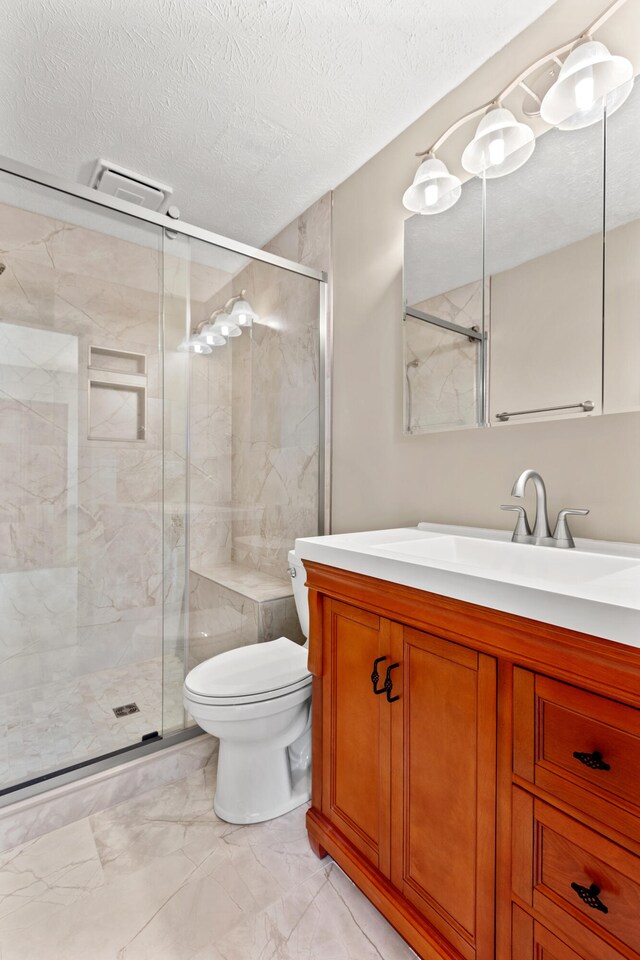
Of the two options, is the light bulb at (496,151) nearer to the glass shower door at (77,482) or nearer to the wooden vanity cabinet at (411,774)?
the glass shower door at (77,482)

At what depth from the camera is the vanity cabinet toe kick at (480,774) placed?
688 mm

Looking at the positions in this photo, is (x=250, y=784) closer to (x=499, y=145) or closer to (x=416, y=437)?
(x=416, y=437)

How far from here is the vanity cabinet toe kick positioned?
688 millimetres

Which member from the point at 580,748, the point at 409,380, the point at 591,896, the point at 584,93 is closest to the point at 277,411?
the point at 409,380

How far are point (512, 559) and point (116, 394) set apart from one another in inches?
57.5

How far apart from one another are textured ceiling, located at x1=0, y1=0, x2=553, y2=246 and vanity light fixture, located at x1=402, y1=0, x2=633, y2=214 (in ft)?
0.74

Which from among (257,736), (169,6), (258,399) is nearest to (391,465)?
(258,399)

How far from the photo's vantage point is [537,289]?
1.32 meters

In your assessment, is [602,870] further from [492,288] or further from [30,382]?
[30,382]

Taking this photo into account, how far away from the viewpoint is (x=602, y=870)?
0.70m

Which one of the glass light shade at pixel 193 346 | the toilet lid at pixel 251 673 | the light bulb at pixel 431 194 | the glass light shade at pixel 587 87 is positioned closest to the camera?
the glass light shade at pixel 587 87

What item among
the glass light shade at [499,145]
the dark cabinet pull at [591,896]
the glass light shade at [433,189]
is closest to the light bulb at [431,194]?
the glass light shade at [433,189]

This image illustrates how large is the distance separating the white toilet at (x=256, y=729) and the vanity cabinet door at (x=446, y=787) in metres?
0.52

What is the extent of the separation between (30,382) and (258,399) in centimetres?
87
